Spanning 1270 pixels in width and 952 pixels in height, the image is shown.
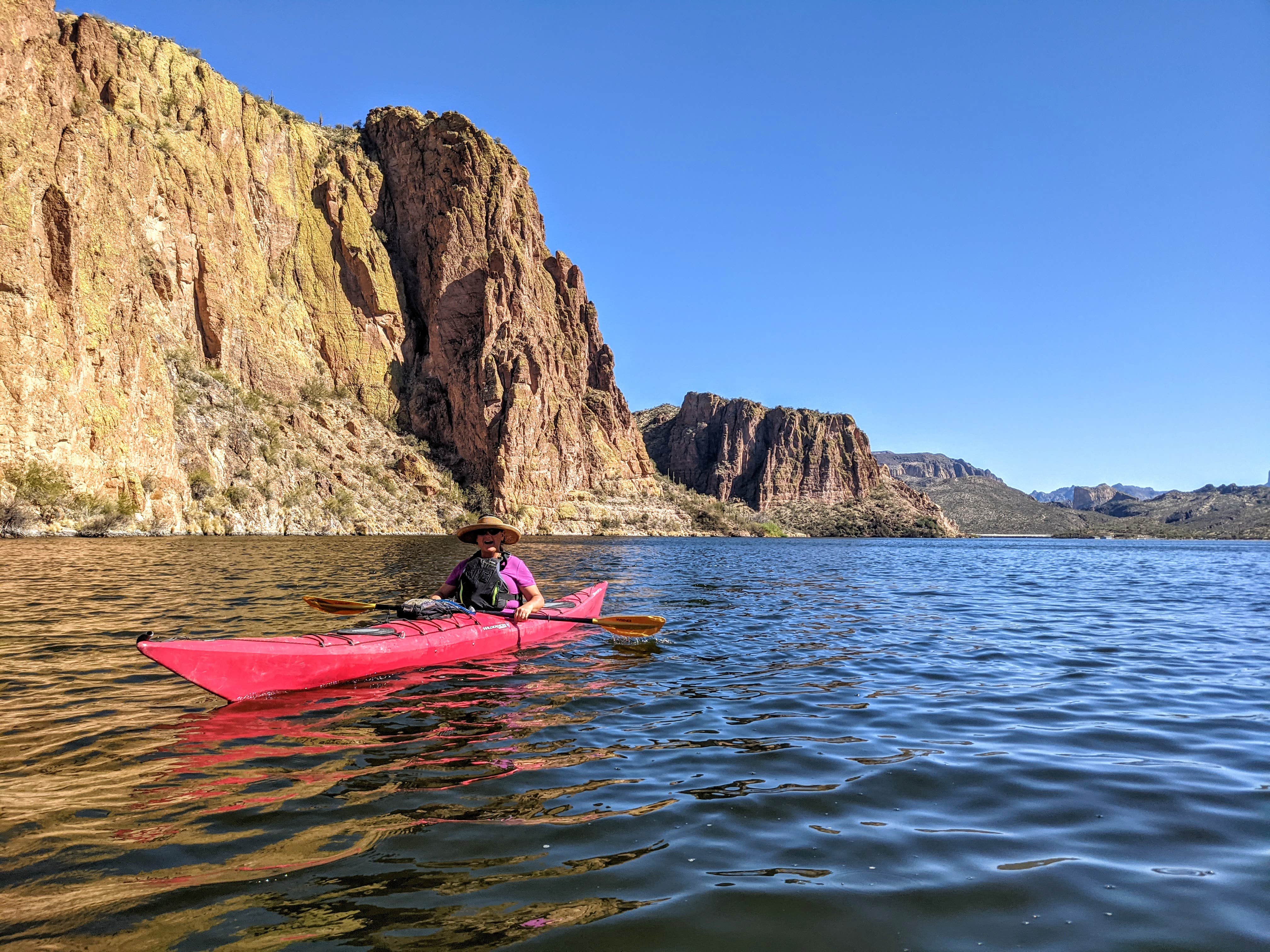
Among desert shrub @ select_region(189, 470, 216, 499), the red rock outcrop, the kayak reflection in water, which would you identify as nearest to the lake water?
the kayak reflection in water

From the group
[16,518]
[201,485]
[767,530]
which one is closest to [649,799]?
[16,518]

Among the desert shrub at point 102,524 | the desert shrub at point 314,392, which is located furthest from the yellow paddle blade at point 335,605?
the desert shrub at point 314,392

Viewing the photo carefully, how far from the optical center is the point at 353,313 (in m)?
77.1

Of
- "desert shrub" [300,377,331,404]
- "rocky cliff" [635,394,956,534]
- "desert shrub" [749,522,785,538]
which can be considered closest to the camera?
"desert shrub" [300,377,331,404]

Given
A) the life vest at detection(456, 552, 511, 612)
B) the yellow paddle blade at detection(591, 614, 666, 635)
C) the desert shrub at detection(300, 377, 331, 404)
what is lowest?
the yellow paddle blade at detection(591, 614, 666, 635)

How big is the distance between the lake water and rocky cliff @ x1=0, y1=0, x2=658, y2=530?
114 feet

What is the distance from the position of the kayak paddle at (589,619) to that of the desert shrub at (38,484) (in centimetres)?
3082

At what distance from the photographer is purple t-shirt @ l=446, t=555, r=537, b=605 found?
10367mm

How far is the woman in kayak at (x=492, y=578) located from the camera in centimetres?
994

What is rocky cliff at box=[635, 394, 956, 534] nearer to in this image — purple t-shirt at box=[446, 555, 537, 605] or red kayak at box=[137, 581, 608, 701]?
purple t-shirt at box=[446, 555, 537, 605]

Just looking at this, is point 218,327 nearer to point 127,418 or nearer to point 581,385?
point 127,418

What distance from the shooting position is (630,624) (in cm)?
1068

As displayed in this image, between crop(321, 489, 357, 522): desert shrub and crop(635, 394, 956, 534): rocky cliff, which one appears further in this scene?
crop(635, 394, 956, 534): rocky cliff

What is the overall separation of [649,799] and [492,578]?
5958mm
